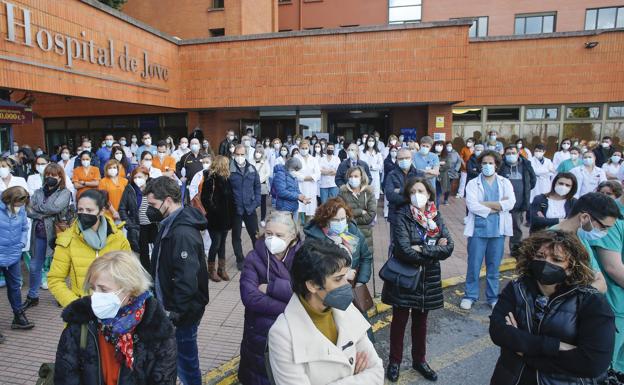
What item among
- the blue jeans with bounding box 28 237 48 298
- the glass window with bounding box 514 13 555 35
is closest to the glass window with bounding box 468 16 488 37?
the glass window with bounding box 514 13 555 35

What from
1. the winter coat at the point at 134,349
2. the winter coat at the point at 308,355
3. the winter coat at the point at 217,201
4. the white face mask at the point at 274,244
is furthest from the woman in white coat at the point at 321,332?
the winter coat at the point at 217,201

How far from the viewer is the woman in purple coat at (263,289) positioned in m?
3.04

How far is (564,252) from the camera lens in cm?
247

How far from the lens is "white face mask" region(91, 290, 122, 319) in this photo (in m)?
2.28

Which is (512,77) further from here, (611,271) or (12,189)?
(12,189)

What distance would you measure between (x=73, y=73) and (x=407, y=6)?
1745cm

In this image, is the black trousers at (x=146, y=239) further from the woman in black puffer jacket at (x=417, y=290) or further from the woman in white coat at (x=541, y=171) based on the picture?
the woman in white coat at (x=541, y=171)

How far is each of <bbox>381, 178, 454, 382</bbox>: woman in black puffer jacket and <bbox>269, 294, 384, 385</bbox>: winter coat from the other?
1792 millimetres

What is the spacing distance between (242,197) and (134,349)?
4.60 m

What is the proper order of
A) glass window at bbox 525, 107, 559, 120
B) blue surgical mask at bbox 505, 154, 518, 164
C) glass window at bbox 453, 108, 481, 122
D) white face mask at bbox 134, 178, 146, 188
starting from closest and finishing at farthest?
white face mask at bbox 134, 178, 146, 188
blue surgical mask at bbox 505, 154, 518, 164
glass window at bbox 525, 107, 559, 120
glass window at bbox 453, 108, 481, 122

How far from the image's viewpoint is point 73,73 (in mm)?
12188

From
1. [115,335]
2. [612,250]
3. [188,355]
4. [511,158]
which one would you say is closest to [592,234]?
[612,250]

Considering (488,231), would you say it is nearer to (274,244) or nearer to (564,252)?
(564,252)

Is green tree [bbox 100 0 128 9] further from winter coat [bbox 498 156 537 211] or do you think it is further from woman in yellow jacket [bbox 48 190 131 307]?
woman in yellow jacket [bbox 48 190 131 307]
